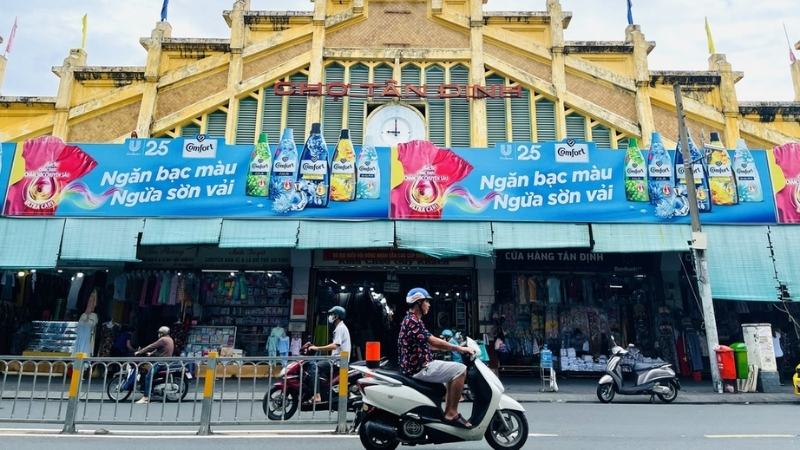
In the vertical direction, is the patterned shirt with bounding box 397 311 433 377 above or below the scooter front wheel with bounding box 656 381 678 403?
above

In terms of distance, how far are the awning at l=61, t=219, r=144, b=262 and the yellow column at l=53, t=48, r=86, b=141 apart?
169 inches

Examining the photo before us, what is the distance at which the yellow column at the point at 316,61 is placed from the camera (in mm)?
15867

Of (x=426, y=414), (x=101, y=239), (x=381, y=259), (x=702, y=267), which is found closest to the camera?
(x=426, y=414)

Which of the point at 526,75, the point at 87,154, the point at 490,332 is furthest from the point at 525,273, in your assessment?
the point at 87,154

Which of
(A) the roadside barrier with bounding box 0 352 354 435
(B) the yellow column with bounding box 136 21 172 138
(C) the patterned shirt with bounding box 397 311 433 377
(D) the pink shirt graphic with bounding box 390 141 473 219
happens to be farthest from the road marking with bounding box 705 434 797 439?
(B) the yellow column with bounding box 136 21 172 138

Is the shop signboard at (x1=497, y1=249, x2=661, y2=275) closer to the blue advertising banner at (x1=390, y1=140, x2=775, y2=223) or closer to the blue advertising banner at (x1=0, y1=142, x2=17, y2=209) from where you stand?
the blue advertising banner at (x1=390, y1=140, x2=775, y2=223)

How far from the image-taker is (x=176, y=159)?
13.5 meters

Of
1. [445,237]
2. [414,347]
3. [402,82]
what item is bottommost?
[414,347]

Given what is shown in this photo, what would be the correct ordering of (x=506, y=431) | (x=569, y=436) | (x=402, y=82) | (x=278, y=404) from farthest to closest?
(x=402, y=82) < (x=278, y=404) < (x=569, y=436) < (x=506, y=431)

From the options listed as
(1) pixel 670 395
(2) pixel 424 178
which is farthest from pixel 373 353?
(1) pixel 670 395

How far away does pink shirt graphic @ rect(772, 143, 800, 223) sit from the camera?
13.4 metres

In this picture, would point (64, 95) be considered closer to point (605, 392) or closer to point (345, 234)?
point (345, 234)

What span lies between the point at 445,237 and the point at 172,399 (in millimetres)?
6755

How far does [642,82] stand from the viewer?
Answer: 16.0 m
